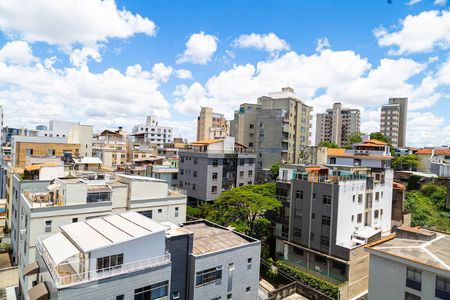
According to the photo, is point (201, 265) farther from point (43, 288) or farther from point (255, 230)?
point (255, 230)

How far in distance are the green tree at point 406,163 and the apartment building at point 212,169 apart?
3793 cm

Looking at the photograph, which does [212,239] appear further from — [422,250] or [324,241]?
[422,250]

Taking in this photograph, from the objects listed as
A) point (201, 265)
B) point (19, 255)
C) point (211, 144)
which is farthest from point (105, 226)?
point (211, 144)

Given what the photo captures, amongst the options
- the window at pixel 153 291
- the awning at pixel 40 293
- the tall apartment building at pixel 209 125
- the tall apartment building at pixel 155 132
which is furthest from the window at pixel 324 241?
the tall apartment building at pixel 155 132

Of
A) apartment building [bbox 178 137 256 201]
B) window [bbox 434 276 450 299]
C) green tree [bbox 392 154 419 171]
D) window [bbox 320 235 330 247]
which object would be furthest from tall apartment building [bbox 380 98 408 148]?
window [bbox 434 276 450 299]

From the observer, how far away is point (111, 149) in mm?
80250

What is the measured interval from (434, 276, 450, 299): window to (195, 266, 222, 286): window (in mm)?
16111

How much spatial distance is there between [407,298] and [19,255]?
35.0 metres

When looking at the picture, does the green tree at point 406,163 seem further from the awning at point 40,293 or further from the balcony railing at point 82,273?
the awning at point 40,293

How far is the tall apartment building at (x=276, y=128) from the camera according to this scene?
70.4 metres

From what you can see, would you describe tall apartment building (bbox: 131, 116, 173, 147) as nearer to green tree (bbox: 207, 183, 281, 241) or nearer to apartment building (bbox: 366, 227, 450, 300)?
green tree (bbox: 207, 183, 281, 241)

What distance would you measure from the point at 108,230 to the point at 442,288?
24.0 m

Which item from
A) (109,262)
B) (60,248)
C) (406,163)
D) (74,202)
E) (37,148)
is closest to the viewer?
(109,262)

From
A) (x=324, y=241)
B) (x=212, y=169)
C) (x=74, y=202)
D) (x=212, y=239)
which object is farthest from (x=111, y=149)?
(x=212, y=239)
